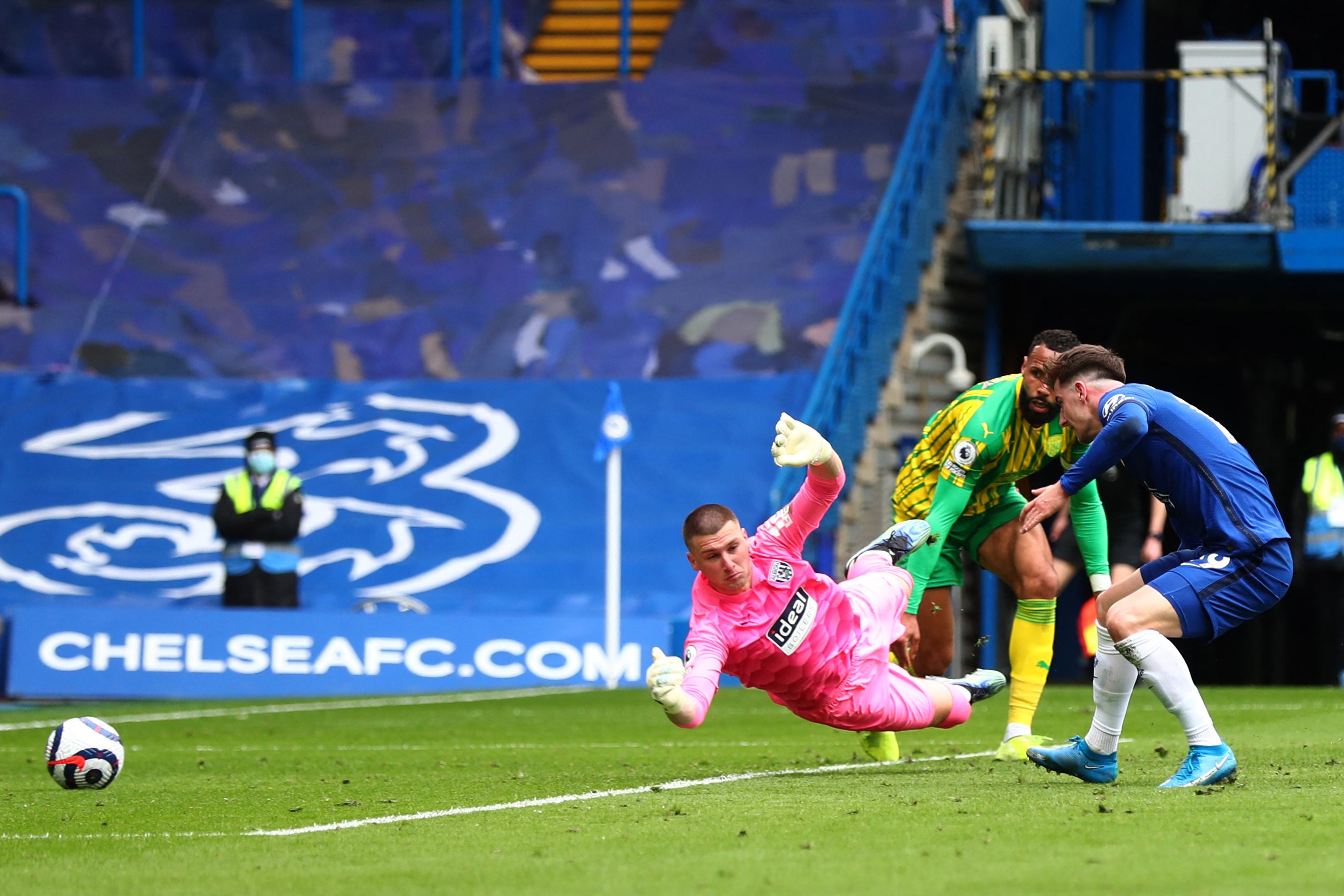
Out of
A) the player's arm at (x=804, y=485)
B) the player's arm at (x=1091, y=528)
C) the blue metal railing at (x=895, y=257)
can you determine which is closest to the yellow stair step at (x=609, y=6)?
the blue metal railing at (x=895, y=257)

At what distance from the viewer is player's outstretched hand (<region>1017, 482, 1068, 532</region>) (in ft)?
24.2

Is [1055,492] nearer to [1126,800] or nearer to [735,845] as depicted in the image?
[1126,800]

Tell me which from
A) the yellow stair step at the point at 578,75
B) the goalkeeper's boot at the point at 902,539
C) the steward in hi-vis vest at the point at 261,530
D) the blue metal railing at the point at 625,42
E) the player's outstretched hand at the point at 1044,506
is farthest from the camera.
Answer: the yellow stair step at the point at 578,75

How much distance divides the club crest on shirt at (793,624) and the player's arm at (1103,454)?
1.00 metres

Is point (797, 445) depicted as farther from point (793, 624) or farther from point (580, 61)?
point (580, 61)

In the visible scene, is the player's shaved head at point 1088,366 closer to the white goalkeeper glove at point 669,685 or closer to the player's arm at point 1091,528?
the player's arm at point 1091,528

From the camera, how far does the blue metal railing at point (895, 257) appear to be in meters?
18.1

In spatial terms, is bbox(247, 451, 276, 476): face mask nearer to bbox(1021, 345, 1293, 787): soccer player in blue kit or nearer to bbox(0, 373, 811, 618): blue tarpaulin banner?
bbox(0, 373, 811, 618): blue tarpaulin banner

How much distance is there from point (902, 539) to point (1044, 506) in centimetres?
107

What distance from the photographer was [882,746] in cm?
928

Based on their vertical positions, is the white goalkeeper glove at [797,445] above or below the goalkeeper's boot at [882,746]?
above

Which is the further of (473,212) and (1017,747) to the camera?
(473,212)

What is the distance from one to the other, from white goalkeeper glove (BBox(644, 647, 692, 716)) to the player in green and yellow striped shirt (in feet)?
7.98

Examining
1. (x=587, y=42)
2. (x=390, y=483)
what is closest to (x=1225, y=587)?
(x=390, y=483)
